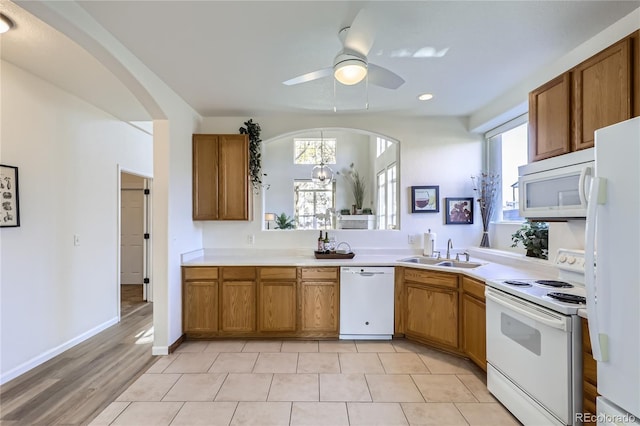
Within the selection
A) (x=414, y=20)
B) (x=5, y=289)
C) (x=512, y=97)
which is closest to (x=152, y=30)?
(x=414, y=20)

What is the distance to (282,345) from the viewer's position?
3.33 metres

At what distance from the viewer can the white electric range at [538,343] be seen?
168 centimetres

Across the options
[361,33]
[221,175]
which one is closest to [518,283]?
[361,33]

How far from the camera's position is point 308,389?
2.46 meters

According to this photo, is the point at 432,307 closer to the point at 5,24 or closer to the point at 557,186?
the point at 557,186

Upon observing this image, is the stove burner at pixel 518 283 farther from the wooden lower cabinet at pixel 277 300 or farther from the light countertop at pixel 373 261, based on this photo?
the wooden lower cabinet at pixel 277 300

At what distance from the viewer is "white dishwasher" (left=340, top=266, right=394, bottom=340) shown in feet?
11.2

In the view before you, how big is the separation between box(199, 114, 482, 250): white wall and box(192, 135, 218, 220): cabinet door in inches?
14.6

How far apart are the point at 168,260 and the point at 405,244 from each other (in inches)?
111

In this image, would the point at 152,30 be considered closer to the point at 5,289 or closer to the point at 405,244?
the point at 5,289

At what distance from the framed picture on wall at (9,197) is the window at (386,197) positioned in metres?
5.82

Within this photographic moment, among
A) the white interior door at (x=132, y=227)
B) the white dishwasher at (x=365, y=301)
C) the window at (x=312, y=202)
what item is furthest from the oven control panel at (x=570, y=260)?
the window at (x=312, y=202)

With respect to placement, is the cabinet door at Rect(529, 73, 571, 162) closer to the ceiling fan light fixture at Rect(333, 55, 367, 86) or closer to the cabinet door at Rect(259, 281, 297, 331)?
the ceiling fan light fixture at Rect(333, 55, 367, 86)

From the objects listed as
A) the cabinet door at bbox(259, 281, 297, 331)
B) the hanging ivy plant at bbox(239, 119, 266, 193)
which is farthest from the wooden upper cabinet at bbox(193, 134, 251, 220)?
the cabinet door at bbox(259, 281, 297, 331)
